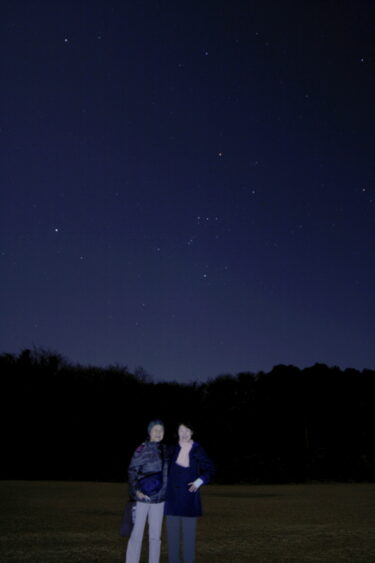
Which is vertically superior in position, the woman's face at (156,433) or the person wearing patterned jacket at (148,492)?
the woman's face at (156,433)

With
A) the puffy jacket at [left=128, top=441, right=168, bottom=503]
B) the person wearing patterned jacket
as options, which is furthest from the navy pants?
the puffy jacket at [left=128, top=441, right=168, bottom=503]

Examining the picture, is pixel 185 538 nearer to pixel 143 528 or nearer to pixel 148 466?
pixel 143 528

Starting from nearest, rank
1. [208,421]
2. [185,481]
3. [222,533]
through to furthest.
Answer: [185,481] → [222,533] → [208,421]

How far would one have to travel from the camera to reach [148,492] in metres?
6.81

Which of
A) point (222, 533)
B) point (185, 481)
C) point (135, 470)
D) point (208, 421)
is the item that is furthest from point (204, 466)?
point (208, 421)

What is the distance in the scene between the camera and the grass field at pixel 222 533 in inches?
367

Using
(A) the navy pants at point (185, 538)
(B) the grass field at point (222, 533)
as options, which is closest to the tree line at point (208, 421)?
(B) the grass field at point (222, 533)

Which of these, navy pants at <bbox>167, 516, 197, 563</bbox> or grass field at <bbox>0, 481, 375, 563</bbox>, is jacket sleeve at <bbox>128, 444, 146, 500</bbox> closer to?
navy pants at <bbox>167, 516, 197, 563</bbox>

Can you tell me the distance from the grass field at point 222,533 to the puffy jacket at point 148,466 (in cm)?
237

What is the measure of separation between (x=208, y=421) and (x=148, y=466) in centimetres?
3979

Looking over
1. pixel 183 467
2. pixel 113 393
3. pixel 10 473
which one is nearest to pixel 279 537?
pixel 183 467

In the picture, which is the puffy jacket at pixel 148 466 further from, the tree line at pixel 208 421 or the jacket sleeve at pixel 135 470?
the tree line at pixel 208 421

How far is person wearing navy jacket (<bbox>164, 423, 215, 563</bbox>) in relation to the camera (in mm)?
6867

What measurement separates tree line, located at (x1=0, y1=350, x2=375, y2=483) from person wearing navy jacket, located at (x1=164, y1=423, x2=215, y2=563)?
32.3 m
